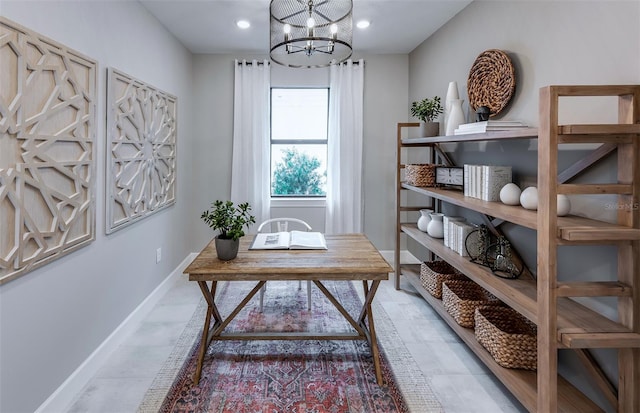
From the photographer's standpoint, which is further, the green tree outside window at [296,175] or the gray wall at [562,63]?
the green tree outside window at [296,175]

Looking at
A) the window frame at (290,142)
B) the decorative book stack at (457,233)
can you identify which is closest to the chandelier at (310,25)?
the decorative book stack at (457,233)

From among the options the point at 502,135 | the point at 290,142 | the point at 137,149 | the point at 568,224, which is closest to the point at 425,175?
the point at 502,135

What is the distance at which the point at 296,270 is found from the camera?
83.4 inches

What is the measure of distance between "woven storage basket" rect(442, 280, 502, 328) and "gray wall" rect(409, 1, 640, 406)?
0.46m

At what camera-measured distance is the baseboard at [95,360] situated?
1.94 metres

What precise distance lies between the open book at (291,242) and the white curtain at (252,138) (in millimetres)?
1787

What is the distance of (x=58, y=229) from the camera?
195 cm

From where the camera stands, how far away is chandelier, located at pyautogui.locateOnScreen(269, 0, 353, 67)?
2.04 metres

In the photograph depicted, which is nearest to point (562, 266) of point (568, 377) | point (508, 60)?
point (568, 377)

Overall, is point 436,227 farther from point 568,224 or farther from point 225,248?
point 225,248

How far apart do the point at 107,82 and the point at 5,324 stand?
155cm

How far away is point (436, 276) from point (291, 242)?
1300 mm

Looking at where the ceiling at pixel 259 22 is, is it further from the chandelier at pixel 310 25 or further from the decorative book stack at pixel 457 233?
the decorative book stack at pixel 457 233

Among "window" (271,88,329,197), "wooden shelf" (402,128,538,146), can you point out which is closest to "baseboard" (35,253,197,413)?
"window" (271,88,329,197)
